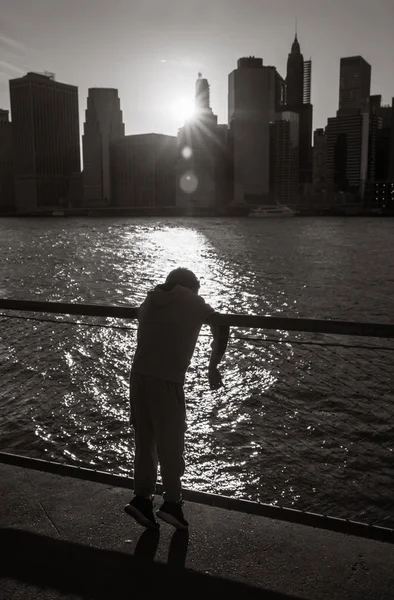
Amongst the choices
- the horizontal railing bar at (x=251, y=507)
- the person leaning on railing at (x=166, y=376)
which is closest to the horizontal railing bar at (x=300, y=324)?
the person leaning on railing at (x=166, y=376)

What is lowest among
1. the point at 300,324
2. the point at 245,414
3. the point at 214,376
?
the point at 245,414

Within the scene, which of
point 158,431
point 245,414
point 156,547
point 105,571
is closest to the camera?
point 105,571

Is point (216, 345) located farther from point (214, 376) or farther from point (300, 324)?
point (300, 324)

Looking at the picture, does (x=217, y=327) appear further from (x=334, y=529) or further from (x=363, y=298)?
(x=363, y=298)

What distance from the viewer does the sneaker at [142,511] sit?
3721 millimetres

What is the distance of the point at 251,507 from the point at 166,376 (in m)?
A: 1.08

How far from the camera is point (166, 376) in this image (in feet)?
12.0

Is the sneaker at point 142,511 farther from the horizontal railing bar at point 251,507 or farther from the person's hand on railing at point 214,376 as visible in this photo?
the person's hand on railing at point 214,376

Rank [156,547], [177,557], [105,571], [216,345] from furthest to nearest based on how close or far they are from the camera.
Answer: [216,345], [156,547], [177,557], [105,571]

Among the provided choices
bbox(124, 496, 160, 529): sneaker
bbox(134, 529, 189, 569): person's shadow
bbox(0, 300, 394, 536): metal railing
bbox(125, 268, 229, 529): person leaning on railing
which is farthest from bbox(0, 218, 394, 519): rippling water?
bbox(134, 529, 189, 569): person's shadow

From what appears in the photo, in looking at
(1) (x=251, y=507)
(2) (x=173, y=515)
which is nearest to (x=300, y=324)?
(1) (x=251, y=507)

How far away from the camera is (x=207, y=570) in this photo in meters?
3.32

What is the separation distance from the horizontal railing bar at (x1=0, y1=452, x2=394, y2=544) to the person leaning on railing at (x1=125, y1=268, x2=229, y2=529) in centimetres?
32

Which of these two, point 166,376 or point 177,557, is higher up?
point 166,376
